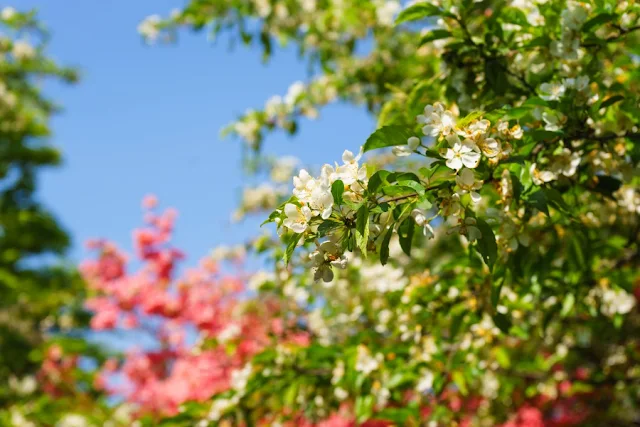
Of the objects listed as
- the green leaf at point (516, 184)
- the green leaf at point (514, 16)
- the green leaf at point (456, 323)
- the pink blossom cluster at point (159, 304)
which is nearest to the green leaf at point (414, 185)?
the green leaf at point (516, 184)

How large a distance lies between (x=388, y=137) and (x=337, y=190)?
0.19 m

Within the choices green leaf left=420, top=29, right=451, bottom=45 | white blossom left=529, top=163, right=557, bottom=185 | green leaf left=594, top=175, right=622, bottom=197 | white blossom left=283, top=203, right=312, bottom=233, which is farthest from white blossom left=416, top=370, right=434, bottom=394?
white blossom left=283, top=203, right=312, bottom=233

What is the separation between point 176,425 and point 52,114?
10.6 metres

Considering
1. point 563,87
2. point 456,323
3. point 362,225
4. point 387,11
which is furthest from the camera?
point 387,11

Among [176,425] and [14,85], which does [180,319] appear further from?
[14,85]

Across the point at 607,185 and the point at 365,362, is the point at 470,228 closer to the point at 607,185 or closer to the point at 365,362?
the point at 607,185

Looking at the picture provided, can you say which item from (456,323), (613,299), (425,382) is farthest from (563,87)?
(425,382)

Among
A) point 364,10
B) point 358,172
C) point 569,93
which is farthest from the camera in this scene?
point 364,10

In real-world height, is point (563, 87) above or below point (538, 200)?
above

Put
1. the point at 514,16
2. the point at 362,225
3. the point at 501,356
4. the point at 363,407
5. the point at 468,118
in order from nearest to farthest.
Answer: the point at 362,225 < the point at 468,118 < the point at 514,16 < the point at 363,407 < the point at 501,356

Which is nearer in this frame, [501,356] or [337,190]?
[337,190]

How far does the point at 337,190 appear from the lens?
0.99 metres

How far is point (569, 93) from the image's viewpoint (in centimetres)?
133

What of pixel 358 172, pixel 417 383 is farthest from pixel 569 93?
pixel 417 383
